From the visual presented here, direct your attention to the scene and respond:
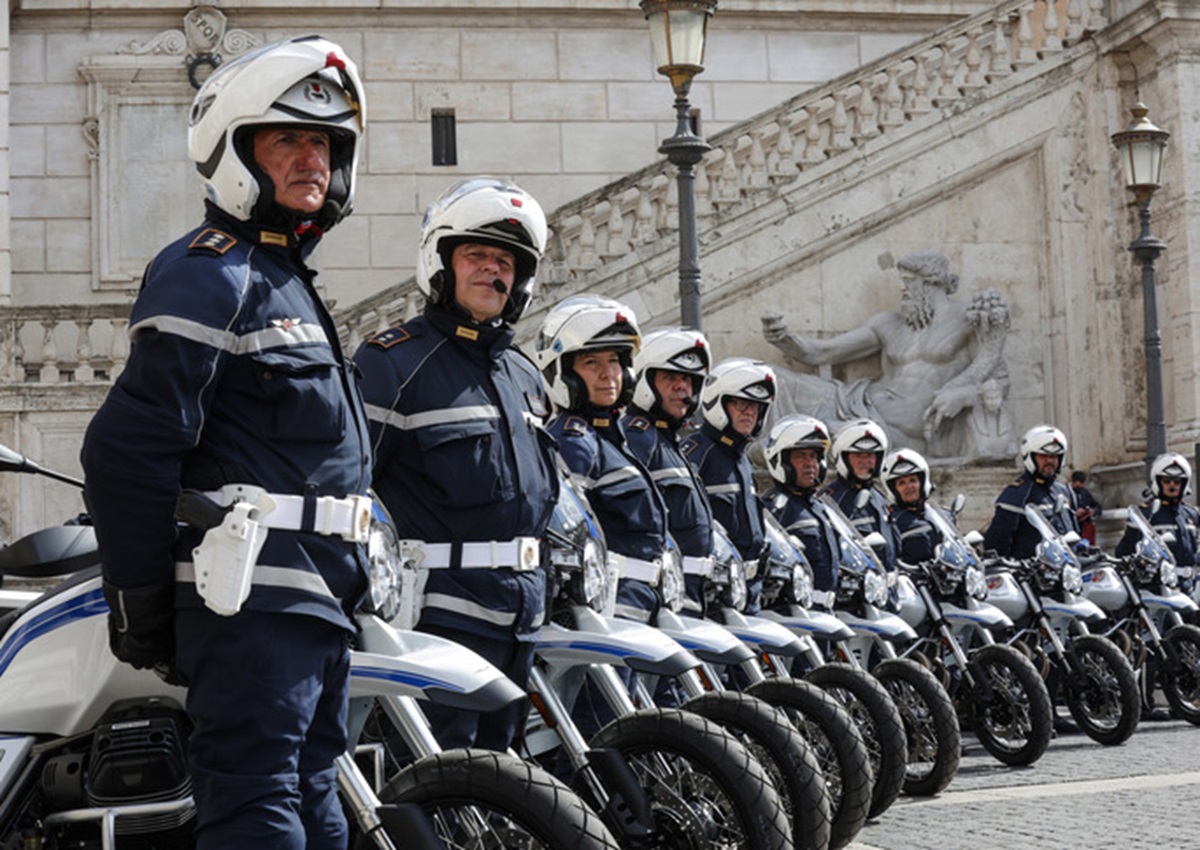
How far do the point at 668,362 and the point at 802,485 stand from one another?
2.56 meters

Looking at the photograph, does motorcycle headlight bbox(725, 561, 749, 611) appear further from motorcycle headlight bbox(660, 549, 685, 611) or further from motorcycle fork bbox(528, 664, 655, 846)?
motorcycle fork bbox(528, 664, 655, 846)

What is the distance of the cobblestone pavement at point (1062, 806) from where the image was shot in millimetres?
8367

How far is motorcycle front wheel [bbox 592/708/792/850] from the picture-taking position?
5746 millimetres

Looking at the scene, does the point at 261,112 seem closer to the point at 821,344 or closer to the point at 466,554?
the point at 466,554

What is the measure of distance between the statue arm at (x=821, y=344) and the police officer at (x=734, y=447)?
1150 cm

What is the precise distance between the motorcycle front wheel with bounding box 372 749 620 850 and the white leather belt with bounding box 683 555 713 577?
3797 mm

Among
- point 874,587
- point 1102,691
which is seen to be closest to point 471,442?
point 874,587

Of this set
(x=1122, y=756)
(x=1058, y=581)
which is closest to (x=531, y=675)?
(x=1122, y=756)

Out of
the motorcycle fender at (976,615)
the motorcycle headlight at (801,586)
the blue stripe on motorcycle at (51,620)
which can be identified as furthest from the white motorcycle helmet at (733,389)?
the blue stripe on motorcycle at (51,620)

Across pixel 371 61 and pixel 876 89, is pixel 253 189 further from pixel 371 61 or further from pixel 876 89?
pixel 371 61

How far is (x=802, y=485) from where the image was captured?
1117 cm

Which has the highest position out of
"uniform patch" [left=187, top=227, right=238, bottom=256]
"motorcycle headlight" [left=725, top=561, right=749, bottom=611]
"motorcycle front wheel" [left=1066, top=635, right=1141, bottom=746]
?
"uniform patch" [left=187, top=227, right=238, bottom=256]

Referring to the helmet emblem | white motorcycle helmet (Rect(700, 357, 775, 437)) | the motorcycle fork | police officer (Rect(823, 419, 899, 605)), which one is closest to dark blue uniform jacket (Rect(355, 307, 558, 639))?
the motorcycle fork

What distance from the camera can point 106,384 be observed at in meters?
18.8
